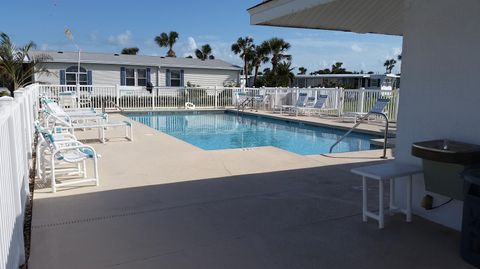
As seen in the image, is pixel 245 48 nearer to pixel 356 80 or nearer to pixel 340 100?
pixel 356 80

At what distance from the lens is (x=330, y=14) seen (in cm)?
474

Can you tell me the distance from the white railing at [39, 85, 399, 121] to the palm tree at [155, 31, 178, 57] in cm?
2428

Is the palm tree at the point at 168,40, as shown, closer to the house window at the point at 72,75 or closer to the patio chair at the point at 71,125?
the house window at the point at 72,75

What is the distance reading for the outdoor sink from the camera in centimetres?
315

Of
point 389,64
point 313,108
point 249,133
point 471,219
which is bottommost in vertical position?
Answer: point 249,133

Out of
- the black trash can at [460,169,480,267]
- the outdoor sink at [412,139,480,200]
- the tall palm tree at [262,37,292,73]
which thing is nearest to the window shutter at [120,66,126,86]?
the tall palm tree at [262,37,292,73]

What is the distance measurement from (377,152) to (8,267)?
22.4 ft

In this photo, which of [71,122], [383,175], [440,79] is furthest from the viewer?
[71,122]

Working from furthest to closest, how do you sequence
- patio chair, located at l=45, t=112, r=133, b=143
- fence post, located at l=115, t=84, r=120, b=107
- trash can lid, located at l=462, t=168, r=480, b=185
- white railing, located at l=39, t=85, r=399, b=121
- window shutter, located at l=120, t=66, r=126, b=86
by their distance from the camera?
window shutter, located at l=120, t=66, r=126, b=86
fence post, located at l=115, t=84, r=120, b=107
white railing, located at l=39, t=85, r=399, b=121
patio chair, located at l=45, t=112, r=133, b=143
trash can lid, located at l=462, t=168, r=480, b=185

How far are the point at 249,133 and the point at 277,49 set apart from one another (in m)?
24.2

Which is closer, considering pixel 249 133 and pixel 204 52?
pixel 249 133

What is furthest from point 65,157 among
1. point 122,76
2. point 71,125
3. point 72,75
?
point 122,76

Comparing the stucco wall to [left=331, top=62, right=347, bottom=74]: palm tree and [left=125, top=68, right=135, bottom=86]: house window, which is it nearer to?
[left=125, top=68, right=135, bottom=86]: house window

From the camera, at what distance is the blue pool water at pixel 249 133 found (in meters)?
10.8
